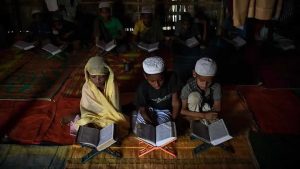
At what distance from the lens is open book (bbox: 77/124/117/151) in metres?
2.48

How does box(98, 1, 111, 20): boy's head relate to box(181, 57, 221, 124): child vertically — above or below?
above

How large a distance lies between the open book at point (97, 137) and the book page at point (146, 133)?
0.21m

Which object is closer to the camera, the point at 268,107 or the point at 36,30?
the point at 268,107

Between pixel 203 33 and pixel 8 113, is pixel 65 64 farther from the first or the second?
pixel 203 33

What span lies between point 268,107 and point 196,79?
1.18 m

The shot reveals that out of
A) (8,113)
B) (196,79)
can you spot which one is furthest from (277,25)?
(8,113)

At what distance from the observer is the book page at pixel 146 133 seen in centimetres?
253

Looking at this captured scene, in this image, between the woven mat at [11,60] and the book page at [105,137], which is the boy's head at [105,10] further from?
the book page at [105,137]

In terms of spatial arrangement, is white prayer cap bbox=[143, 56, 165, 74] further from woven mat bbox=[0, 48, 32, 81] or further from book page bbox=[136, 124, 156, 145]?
woven mat bbox=[0, 48, 32, 81]

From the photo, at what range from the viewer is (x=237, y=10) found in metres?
2.43

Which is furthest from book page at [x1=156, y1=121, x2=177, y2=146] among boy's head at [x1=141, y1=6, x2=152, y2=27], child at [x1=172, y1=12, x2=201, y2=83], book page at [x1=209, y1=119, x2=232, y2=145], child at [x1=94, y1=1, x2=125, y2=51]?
child at [x1=94, y1=1, x2=125, y2=51]

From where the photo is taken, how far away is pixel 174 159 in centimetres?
270

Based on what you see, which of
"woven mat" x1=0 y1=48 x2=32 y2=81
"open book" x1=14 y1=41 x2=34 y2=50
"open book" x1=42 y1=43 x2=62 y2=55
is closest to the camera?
"woven mat" x1=0 y1=48 x2=32 y2=81

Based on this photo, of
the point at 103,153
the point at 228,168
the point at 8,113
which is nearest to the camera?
the point at 228,168
